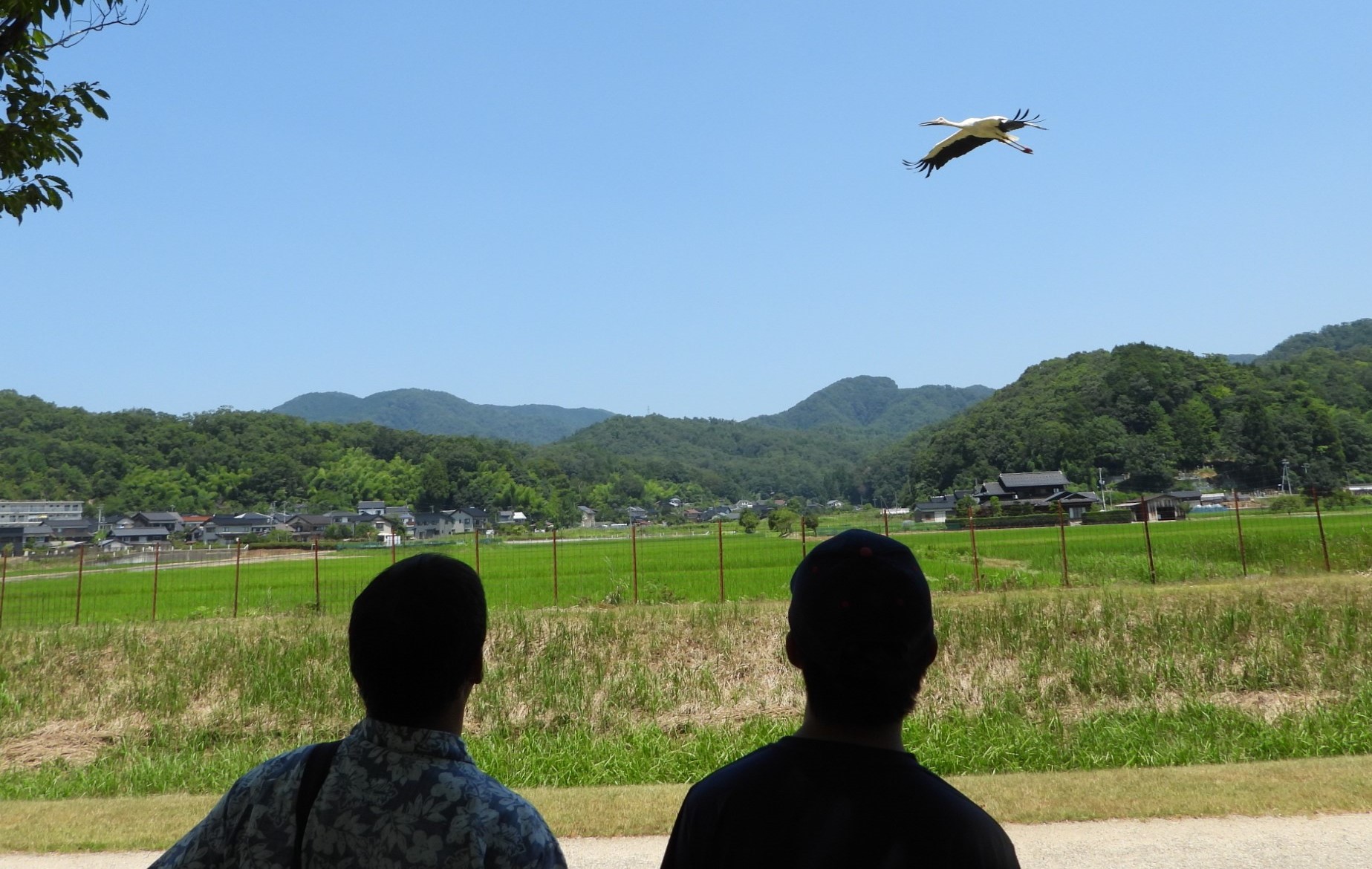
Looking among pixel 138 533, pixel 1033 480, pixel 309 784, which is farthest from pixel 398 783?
pixel 138 533

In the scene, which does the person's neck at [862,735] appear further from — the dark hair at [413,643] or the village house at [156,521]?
the village house at [156,521]

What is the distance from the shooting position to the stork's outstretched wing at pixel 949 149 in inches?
166

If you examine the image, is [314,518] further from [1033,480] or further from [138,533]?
[1033,480]

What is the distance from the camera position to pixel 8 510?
8862 centimetres

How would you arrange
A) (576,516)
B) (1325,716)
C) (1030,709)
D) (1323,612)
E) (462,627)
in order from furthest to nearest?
(576,516) → (1323,612) → (1030,709) → (1325,716) → (462,627)

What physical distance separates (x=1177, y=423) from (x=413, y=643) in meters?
84.8

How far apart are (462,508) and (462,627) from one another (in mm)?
109188

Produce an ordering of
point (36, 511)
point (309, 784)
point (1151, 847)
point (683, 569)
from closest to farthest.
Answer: point (309, 784) → point (1151, 847) → point (683, 569) → point (36, 511)

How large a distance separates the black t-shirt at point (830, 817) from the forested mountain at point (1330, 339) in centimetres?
18716

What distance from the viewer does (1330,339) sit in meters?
174

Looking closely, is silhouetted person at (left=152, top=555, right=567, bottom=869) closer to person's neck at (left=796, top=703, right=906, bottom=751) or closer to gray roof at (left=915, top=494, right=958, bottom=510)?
person's neck at (left=796, top=703, right=906, bottom=751)

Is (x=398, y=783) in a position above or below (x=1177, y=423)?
below

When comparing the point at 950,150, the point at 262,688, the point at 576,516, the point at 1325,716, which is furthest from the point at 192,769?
the point at 576,516

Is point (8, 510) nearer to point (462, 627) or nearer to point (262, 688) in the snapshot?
point (262, 688)
